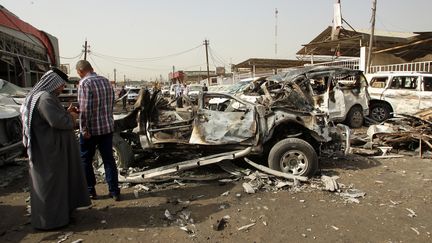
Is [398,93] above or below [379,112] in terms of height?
above

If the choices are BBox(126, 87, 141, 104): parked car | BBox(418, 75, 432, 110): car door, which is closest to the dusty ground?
BBox(418, 75, 432, 110): car door

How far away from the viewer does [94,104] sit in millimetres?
4801

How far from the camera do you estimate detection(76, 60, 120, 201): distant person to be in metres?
4.76

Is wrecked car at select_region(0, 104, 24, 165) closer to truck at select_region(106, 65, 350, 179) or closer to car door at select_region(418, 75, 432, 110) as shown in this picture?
truck at select_region(106, 65, 350, 179)

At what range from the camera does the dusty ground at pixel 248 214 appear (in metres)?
4.06

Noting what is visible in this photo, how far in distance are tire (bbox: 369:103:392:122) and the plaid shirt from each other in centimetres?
1036

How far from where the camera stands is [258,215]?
15.3 ft

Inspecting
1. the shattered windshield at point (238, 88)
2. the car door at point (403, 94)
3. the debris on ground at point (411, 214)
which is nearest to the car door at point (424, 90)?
the car door at point (403, 94)

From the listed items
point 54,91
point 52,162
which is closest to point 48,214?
point 52,162

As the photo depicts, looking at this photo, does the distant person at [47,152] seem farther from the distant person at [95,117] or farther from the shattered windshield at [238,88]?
the shattered windshield at [238,88]

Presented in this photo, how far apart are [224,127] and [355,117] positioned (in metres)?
7.11

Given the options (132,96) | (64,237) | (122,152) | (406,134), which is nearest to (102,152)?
(64,237)

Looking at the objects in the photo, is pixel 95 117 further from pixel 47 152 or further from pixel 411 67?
pixel 411 67

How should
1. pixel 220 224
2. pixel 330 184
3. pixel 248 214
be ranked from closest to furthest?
pixel 220 224 → pixel 248 214 → pixel 330 184
